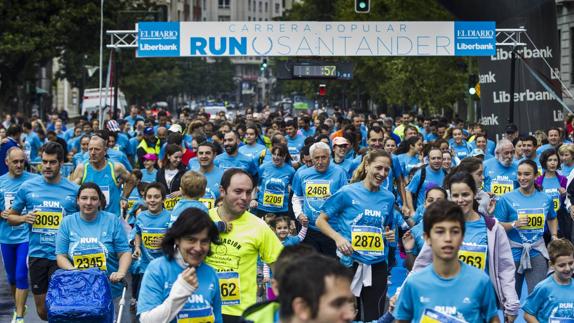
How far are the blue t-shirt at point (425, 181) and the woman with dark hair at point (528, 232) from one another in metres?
1.36

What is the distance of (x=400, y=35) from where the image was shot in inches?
1033

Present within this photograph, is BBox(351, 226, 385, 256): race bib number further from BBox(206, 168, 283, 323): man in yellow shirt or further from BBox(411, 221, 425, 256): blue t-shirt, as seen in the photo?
BBox(206, 168, 283, 323): man in yellow shirt

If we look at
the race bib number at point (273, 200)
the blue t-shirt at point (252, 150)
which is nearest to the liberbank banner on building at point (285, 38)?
the blue t-shirt at point (252, 150)

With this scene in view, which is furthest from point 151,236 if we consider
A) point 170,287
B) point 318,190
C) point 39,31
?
point 39,31

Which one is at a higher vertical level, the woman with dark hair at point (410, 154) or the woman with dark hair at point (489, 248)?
the woman with dark hair at point (410, 154)

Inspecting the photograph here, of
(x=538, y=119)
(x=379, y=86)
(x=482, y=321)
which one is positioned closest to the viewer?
(x=482, y=321)

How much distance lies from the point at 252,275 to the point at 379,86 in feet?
133

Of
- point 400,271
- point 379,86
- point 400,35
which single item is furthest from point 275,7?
point 400,271

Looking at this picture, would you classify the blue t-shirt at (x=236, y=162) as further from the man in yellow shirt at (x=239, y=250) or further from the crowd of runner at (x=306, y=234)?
the man in yellow shirt at (x=239, y=250)

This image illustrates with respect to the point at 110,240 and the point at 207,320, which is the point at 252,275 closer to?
the point at 207,320

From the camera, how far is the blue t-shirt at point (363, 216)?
9.52m

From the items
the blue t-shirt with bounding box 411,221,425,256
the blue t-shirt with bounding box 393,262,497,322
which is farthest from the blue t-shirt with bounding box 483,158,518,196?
the blue t-shirt with bounding box 393,262,497,322

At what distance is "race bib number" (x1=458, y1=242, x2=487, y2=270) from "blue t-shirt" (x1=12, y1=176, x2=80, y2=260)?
4.00 m

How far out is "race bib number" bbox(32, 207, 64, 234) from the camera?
10.5 metres
